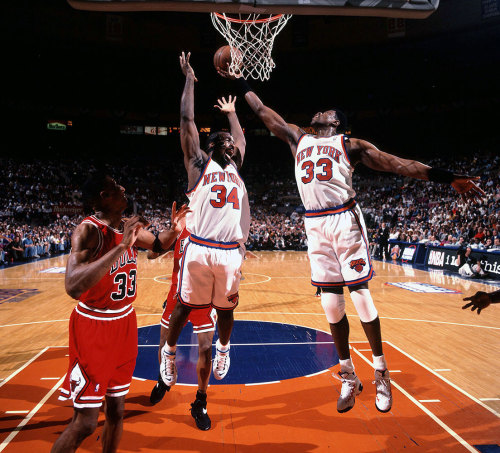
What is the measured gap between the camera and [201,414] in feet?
10.7

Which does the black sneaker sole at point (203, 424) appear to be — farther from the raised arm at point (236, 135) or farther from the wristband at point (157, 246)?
the raised arm at point (236, 135)

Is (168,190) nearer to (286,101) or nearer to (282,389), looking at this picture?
(286,101)

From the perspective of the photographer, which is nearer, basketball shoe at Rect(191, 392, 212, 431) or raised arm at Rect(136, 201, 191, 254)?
raised arm at Rect(136, 201, 191, 254)

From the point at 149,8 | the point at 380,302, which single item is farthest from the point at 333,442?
the point at 380,302

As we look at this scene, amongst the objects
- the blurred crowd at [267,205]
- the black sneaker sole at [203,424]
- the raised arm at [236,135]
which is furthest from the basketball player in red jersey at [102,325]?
the blurred crowd at [267,205]

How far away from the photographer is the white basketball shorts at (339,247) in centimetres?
299

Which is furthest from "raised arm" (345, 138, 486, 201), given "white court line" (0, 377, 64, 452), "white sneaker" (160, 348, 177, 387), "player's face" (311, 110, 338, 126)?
"white court line" (0, 377, 64, 452)

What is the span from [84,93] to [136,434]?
95.0ft

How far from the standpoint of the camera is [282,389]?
3990mm

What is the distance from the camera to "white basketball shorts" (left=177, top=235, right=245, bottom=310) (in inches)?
129

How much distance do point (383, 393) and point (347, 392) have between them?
0.85 ft

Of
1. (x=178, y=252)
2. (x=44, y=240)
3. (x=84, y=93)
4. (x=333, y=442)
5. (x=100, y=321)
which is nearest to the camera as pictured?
(x=100, y=321)

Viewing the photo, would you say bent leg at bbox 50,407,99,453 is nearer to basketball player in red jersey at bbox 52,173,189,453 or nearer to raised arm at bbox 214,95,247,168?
basketball player in red jersey at bbox 52,173,189,453

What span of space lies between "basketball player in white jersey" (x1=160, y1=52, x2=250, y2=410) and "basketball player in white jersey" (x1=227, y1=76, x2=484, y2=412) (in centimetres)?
61
